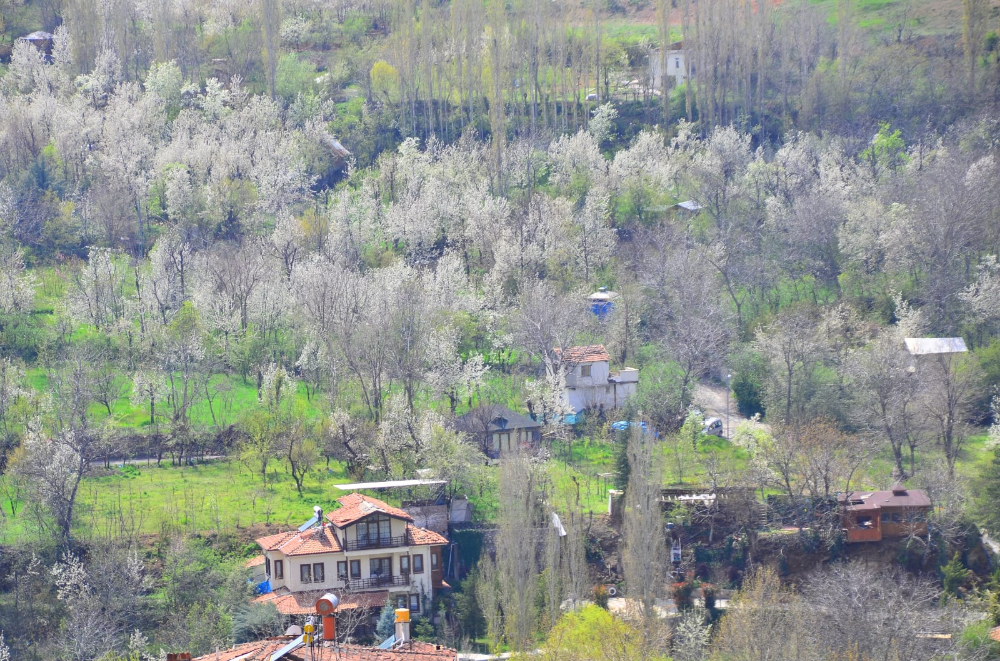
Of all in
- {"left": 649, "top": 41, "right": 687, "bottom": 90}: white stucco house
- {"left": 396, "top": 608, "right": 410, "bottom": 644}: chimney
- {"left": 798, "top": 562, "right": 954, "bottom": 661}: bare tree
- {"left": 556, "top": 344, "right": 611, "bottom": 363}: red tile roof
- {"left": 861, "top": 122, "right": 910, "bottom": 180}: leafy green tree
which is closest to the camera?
{"left": 396, "top": 608, "right": 410, "bottom": 644}: chimney

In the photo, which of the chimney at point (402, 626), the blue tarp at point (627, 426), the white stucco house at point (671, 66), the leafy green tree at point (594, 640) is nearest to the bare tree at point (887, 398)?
the blue tarp at point (627, 426)

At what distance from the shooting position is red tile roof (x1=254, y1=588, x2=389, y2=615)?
1496 inches

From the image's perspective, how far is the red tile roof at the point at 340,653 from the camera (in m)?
27.6

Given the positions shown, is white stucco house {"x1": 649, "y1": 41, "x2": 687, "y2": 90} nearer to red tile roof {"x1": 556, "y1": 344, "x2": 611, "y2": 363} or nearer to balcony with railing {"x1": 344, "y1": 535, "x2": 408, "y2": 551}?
red tile roof {"x1": 556, "y1": 344, "x2": 611, "y2": 363}

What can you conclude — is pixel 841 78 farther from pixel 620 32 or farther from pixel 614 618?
pixel 614 618

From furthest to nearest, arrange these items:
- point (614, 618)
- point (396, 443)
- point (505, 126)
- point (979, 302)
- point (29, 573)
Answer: point (505, 126), point (979, 302), point (396, 443), point (29, 573), point (614, 618)

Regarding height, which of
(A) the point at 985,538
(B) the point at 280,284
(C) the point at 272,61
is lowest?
(A) the point at 985,538

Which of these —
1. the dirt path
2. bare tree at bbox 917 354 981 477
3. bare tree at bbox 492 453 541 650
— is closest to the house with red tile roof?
bare tree at bbox 492 453 541 650

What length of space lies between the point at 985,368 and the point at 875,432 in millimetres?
5939

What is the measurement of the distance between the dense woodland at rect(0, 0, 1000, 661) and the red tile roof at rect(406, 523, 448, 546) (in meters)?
1.50

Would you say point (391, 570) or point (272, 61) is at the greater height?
point (272, 61)

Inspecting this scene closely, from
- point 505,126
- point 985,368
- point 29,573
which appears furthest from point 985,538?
point 505,126

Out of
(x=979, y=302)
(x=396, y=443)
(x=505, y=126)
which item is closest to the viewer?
(x=396, y=443)

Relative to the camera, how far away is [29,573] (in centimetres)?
3969
